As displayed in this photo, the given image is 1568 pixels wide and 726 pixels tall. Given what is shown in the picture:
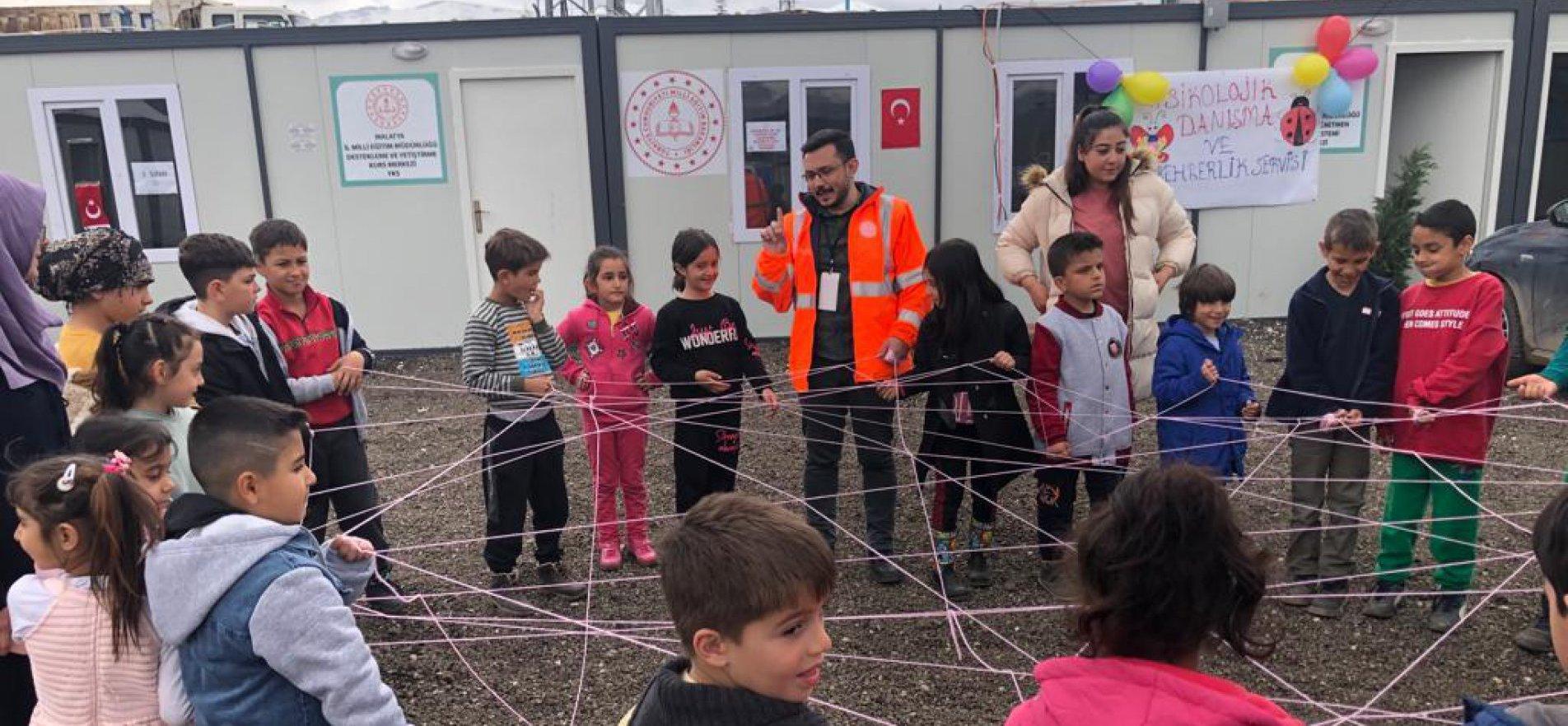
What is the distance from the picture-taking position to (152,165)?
26.8 feet

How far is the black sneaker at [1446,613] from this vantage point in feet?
11.7

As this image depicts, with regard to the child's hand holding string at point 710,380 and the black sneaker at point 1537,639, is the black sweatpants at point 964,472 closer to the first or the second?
the child's hand holding string at point 710,380

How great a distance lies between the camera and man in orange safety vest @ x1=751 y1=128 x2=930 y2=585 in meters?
3.93

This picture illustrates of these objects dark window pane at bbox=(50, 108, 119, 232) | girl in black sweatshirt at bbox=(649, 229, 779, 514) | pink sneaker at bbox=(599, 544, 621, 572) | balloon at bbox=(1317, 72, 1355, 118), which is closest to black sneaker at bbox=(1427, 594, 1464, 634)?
girl in black sweatshirt at bbox=(649, 229, 779, 514)

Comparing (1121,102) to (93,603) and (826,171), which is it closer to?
(826,171)

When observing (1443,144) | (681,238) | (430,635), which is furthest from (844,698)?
(1443,144)

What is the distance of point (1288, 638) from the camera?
355 centimetres

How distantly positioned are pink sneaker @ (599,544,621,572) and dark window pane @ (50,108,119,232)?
628 cm

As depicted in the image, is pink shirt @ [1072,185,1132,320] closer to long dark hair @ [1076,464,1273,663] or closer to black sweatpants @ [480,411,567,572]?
black sweatpants @ [480,411,567,572]

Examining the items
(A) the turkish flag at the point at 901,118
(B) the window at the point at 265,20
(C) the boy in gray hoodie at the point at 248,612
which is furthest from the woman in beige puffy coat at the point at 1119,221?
(B) the window at the point at 265,20

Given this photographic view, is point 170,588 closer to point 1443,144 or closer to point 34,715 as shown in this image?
point 34,715

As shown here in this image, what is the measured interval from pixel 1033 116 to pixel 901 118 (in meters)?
1.11

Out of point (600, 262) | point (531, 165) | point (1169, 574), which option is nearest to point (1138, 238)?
point (600, 262)

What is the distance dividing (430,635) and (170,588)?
200cm
